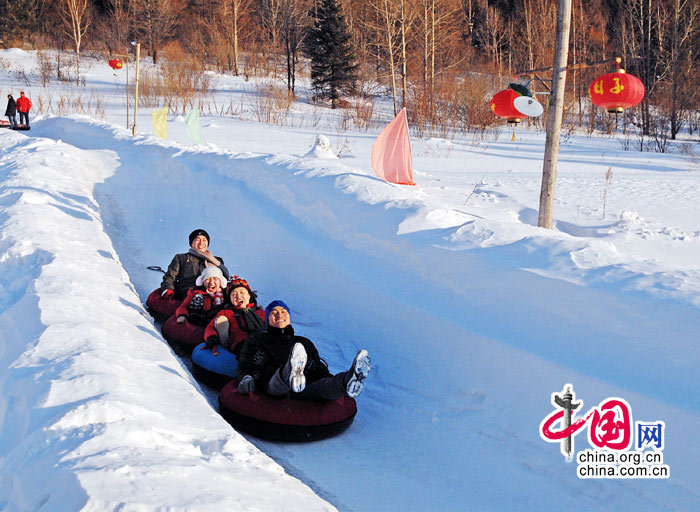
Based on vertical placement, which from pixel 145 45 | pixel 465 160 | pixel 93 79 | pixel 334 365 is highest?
pixel 145 45

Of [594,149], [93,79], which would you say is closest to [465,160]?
[594,149]

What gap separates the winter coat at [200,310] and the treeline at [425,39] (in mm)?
16275

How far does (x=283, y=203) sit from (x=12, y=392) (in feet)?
16.4

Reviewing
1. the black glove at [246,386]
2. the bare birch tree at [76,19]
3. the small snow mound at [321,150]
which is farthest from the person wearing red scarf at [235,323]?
the bare birch tree at [76,19]

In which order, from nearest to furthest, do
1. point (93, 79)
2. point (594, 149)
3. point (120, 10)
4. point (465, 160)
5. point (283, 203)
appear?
point (283, 203), point (465, 160), point (594, 149), point (93, 79), point (120, 10)

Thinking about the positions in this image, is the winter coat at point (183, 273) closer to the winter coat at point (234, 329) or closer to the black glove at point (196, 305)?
the black glove at point (196, 305)

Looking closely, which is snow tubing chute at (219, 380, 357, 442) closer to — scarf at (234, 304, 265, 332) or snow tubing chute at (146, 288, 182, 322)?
scarf at (234, 304, 265, 332)

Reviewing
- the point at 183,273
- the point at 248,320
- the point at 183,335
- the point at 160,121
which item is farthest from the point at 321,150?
the point at 248,320

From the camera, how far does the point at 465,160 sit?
13.9 metres

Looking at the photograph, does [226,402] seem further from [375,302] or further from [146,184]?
[146,184]

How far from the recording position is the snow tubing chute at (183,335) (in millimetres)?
4746

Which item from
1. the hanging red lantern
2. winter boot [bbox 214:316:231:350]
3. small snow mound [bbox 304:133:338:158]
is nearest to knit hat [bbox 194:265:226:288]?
winter boot [bbox 214:316:231:350]

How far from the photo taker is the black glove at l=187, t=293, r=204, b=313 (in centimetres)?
502

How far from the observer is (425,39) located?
75.8 feet
